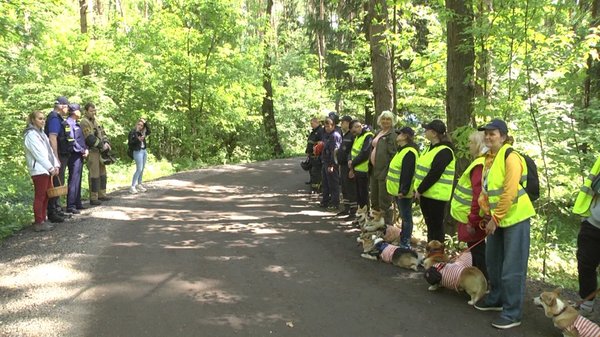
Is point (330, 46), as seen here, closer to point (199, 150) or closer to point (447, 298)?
point (199, 150)

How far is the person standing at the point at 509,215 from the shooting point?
13.5 feet

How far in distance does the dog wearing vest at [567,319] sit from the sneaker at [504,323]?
0.40 m

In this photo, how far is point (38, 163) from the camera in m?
7.07

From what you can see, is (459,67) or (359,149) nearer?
(459,67)

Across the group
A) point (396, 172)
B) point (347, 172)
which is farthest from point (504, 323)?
point (347, 172)

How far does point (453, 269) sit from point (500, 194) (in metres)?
1.17

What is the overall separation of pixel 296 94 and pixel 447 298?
2647cm

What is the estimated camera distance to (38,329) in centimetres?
406

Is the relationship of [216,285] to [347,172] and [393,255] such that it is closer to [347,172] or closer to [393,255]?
[393,255]

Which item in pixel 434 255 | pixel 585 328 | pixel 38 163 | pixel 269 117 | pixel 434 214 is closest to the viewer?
pixel 585 328

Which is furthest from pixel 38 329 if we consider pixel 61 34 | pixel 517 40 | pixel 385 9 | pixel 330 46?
pixel 330 46

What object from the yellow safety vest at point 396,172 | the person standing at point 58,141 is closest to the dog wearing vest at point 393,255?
the yellow safety vest at point 396,172

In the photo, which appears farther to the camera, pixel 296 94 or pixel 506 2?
pixel 296 94

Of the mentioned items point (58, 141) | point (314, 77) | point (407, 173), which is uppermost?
point (314, 77)
